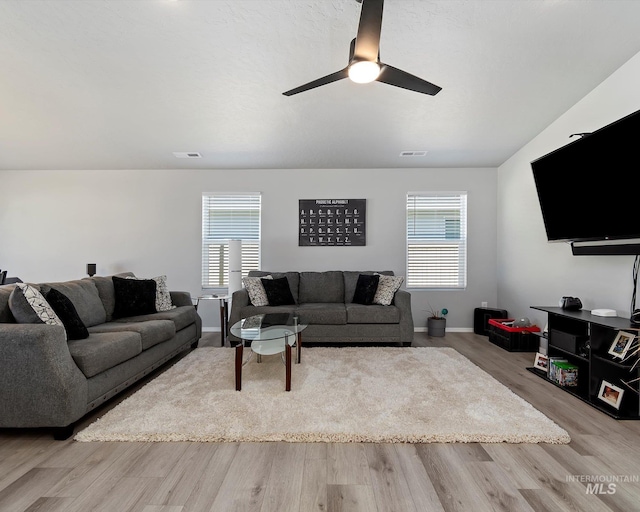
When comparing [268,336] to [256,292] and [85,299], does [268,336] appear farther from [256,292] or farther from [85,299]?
[85,299]

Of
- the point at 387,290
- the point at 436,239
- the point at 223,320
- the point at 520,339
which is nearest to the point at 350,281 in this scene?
the point at 387,290

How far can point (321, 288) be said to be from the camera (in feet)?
14.9

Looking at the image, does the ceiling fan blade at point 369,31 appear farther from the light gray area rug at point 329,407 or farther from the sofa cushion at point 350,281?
the sofa cushion at point 350,281

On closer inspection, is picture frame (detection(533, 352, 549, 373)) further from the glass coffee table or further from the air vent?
the air vent

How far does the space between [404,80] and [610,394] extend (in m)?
2.77

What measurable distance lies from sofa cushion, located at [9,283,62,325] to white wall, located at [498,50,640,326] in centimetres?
438

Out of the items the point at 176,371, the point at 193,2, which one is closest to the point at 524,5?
the point at 193,2

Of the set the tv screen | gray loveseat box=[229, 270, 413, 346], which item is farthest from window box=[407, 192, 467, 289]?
the tv screen

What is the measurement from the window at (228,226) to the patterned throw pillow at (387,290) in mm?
1977

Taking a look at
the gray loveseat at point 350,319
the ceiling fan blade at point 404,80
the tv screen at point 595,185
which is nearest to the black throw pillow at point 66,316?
the gray loveseat at point 350,319

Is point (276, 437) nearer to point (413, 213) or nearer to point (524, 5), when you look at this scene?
point (524, 5)

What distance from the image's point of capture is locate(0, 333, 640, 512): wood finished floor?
1.39m

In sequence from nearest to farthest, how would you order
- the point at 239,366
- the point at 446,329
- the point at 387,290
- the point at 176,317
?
the point at 239,366 < the point at 176,317 < the point at 387,290 < the point at 446,329

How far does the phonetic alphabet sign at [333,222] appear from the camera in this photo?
15.8ft
